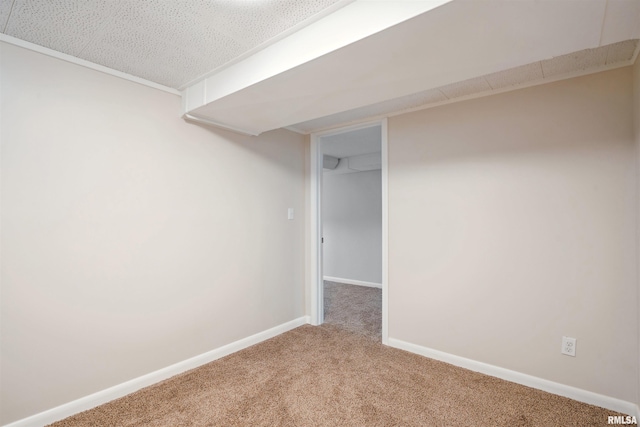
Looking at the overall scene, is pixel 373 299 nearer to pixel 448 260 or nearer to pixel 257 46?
pixel 448 260

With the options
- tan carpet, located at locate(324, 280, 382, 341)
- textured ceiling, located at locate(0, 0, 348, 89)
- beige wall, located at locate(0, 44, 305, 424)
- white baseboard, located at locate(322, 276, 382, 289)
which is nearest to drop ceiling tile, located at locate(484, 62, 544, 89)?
textured ceiling, located at locate(0, 0, 348, 89)

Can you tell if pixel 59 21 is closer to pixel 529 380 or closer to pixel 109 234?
pixel 109 234

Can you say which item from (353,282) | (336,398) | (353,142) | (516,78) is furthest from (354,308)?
(516,78)

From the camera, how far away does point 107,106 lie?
6.79 feet

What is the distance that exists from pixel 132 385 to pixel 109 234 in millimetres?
1057

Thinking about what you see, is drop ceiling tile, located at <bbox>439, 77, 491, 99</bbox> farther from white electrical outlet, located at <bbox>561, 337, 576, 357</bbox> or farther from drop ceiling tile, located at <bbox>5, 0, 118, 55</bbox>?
drop ceiling tile, located at <bbox>5, 0, 118, 55</bbox>

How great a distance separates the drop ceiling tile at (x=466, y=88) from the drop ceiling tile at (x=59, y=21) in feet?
7.03

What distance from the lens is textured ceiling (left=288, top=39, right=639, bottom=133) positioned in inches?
72.6

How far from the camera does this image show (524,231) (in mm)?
2252

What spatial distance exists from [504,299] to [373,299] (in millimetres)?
2500

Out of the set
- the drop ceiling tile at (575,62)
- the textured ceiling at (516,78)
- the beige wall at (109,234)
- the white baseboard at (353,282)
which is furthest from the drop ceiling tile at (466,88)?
the white baseboard at (353,282)

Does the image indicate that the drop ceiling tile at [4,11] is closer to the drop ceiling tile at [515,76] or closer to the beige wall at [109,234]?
the beige wall at [109,234]

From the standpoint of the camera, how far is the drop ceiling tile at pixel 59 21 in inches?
56.9

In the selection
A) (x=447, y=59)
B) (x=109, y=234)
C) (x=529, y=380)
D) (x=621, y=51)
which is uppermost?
(x=621, y=51)
